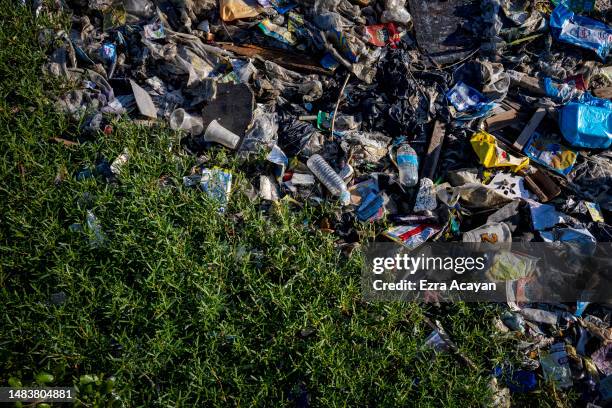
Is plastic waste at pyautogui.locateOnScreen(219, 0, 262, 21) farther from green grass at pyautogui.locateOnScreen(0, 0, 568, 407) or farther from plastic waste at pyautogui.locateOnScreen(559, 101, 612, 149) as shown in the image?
plastic waste at pyautogui.locateOnScreen(559, 101, 612, 149)

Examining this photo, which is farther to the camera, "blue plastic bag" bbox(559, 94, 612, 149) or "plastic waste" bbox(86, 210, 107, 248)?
"blue plastic bag" bbox(559, 94, 612, 149)

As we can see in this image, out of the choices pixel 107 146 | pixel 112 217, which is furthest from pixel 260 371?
pixel 107 146

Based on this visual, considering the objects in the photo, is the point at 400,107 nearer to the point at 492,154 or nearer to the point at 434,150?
the point at 434,150

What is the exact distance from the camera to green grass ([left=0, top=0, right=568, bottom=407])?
10.1 feet

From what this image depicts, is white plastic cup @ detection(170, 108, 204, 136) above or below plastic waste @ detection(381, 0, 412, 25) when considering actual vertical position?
below

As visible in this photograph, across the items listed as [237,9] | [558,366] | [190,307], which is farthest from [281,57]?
[558,366]

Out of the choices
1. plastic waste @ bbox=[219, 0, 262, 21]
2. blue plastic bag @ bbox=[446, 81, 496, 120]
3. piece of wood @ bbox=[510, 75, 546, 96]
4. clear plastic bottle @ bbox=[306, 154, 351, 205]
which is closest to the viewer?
clear plastic bottle @ bbox=[306, 154, 351, 205]

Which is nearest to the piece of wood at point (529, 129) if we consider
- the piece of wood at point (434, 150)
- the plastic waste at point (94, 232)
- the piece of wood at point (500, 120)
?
the piece of wood at point (500, 120)

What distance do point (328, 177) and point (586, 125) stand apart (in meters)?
2.21

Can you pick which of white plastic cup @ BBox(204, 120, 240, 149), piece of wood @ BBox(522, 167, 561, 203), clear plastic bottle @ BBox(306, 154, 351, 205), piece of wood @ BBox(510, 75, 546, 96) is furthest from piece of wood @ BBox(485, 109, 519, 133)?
white plastic cup @ BBox(204, 120, 240, 149)

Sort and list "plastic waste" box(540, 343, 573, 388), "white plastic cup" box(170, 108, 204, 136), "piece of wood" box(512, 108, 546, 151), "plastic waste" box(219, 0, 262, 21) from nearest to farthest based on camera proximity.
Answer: "plastic waste" box(540, 343, 573, 388)
"white plastic cup" box(170, 108, 204, 136)
"piece of wood" box(512, 108, 546, 151)
"plastic waste" box(219, 0, 262, 21)

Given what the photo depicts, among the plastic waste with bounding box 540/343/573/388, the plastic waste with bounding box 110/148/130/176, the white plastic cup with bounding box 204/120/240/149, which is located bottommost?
the plastic waste with bounding box 540/343/573/388

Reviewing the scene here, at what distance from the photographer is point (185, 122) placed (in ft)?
14.0

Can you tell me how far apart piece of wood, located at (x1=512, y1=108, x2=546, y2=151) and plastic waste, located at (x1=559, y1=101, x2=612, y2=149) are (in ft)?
0.59
